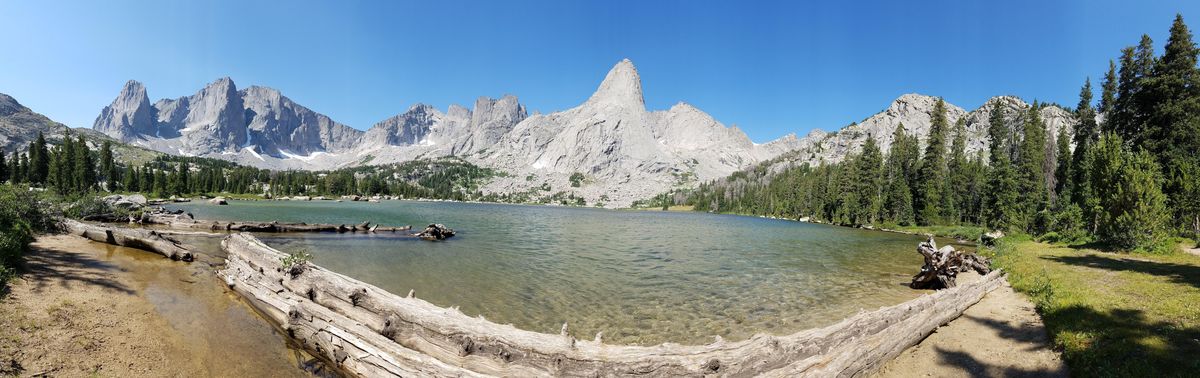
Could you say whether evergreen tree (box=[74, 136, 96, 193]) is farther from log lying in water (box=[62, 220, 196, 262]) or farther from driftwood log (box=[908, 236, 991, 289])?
driftwood log (box=[908, 236, 991, 289])

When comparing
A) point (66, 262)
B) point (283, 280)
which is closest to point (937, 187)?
point (283, 280)

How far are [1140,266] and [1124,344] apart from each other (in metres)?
Result: 18.7

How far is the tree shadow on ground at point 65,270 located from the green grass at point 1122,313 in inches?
1070

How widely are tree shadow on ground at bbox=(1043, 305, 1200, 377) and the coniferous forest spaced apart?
2524 centimetres

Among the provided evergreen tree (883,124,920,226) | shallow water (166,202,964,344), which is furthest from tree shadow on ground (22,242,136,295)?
evergreen tree (883,124,920,226)

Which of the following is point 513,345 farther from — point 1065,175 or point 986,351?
point 1065,175

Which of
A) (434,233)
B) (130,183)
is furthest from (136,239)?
(130,183)

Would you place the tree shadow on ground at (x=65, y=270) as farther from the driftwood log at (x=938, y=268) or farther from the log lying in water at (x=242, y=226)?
the driftwood log at (x=938, y=268)

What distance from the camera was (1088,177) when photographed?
167 feet

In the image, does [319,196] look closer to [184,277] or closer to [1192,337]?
[184,277]

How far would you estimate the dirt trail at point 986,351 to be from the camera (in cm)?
1027

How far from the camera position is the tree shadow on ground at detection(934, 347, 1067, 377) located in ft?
32.0

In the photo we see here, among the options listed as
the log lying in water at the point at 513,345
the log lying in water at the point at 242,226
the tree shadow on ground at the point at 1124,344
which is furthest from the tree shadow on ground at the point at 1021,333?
the log lying in water at the point at 242,226

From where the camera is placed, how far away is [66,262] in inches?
683
